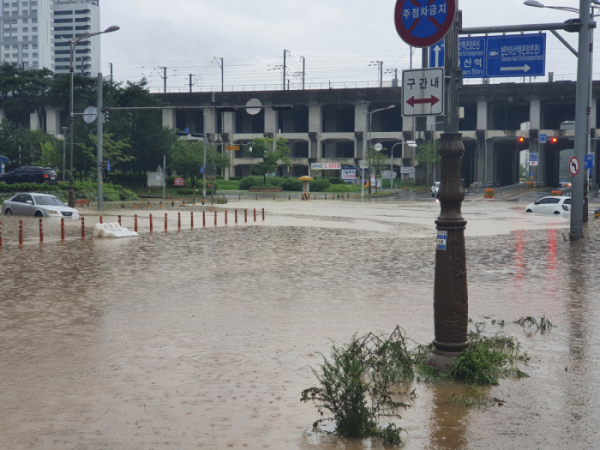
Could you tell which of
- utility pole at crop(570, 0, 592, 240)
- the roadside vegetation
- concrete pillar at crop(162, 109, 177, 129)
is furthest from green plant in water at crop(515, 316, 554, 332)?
concrete pillar at crop(162, 109, 177, 129)

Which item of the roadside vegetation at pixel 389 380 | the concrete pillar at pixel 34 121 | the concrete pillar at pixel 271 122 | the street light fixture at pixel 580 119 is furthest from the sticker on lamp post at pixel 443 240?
the concrete pillar at pixel 34 121

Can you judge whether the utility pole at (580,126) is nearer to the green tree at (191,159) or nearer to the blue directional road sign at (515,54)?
the blue directional road sign at (515,54)

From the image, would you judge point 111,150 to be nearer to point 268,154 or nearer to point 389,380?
point 268,154

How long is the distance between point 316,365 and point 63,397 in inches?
103

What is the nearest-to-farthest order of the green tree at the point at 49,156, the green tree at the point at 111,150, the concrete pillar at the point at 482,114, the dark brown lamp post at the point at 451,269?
the dark brown lamp post at the point at 451,269, the green tree at the point at 111,150, the green tree at the point at 49,156, the concrete pillar at the point at 482,114

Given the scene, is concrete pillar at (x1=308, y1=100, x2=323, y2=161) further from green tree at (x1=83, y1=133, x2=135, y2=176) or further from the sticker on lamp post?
the sticker on lamp post

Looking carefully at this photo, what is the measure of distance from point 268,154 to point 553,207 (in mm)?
56405

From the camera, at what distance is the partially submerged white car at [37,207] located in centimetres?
3596

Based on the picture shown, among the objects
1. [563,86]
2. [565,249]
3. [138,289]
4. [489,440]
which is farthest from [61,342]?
[563,86]

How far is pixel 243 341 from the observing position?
28.6 ft

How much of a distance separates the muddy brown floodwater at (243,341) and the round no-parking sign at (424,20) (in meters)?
3.52

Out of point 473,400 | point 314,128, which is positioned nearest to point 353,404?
point 473,400

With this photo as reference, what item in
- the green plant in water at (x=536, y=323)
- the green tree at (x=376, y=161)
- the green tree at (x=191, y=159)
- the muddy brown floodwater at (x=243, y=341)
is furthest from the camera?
the green tree at (x=376, y=161)

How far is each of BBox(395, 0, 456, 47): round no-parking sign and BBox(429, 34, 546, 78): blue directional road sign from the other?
61.2 ft
